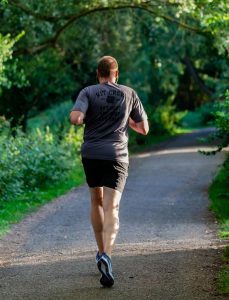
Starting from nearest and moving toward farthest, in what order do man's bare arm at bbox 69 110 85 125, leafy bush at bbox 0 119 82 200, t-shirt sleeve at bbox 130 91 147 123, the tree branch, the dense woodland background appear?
man's bare arm at bbox 69 110 85 125 < t-shirt sleeve at bbox 130 91 147 123 < leafy bush at bbox 0 119 82 200 < the dense woodland background < the tree branch

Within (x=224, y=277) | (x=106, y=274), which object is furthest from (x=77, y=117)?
(x=224, y=277)

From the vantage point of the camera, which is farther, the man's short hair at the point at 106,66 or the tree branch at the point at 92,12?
the tree branch at the point at 92,12

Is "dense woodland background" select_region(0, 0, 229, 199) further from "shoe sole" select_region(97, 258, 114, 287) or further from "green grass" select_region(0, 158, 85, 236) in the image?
"shoe sole" select_region(97, 258, 114, 287)

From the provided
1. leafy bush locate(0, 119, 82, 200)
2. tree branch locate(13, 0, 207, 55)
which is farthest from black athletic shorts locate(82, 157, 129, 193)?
tree branch locate(13, 0, 207, 55)

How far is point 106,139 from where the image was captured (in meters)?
6.62

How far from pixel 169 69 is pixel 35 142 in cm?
1892

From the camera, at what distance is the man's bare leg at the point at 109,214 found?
22.0 ft

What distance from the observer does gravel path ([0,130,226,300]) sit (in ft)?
21.3

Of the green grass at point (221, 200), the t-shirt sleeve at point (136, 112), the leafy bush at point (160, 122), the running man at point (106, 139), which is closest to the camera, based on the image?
the running man at point (106, 139)

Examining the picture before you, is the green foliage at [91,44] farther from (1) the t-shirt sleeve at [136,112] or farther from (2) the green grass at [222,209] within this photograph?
(1) the t-shirt sleeve at [136,112]

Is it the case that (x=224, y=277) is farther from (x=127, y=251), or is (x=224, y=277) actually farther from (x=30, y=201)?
(x=30, y=201)

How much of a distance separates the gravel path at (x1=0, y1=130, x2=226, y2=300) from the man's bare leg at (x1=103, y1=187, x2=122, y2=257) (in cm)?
41

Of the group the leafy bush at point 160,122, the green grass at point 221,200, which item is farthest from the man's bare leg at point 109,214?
the leafy bush at point 160,122

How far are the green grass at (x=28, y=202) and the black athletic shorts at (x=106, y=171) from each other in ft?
12.5
